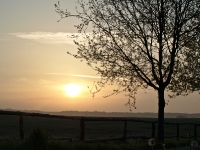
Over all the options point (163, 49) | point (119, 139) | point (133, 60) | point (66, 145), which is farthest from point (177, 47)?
point (66, 145)

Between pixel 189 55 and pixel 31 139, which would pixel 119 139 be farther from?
pixel 31 139

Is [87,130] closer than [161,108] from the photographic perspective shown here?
No

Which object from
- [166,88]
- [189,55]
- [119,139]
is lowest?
[119,139]

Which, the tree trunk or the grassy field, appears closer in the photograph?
the tree trunk

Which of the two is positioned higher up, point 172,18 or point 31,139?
point 172,18

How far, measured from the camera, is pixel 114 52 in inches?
912

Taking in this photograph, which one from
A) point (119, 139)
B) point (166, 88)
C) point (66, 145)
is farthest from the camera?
point (166, 88)

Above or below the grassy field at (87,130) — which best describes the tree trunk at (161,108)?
above

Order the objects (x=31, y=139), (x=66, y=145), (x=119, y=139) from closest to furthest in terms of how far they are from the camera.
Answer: (x=31, y=139)
(x=66, y=145)
(x=119, y=139)

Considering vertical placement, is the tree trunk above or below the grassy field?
above

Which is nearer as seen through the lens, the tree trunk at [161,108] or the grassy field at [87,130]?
the tree trunk at [161,108]

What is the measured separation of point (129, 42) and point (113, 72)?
6.20 feet

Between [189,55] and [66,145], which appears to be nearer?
[66,145]

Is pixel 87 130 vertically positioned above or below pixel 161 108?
below
